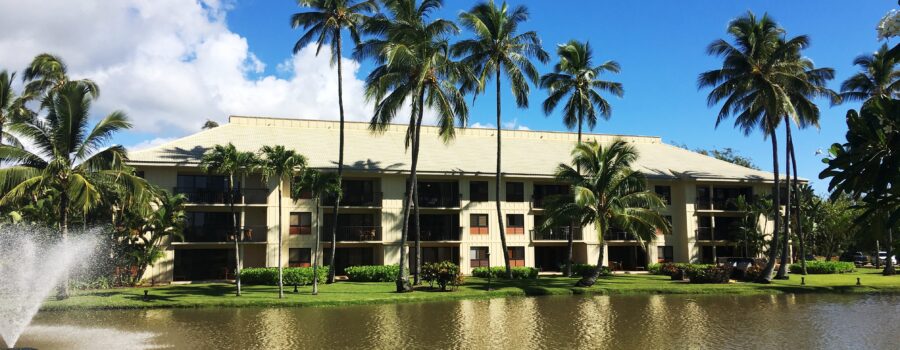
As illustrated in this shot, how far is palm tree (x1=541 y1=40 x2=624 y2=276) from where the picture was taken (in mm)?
39781

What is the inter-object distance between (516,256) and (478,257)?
2.69 meters

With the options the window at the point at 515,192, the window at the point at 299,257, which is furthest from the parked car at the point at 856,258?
the window at the point at 299,257

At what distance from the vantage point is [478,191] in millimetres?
42656

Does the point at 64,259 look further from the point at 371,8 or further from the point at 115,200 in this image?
the point at 371,8

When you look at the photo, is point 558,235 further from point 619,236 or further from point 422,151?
point 422,151

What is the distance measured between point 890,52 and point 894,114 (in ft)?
3.06

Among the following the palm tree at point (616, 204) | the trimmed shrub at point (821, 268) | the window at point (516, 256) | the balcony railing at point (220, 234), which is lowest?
the trimmed shrub at point (821, 268)

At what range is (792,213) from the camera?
48375 millimetres

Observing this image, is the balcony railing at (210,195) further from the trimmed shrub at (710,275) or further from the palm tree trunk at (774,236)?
the palm tree trunk at (774,236)

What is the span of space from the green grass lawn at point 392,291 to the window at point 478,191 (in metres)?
6.28

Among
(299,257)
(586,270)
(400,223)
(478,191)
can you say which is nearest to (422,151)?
(478,191)

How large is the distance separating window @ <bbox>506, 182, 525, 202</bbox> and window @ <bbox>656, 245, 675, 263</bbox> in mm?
11192

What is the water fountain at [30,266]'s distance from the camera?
897 inches

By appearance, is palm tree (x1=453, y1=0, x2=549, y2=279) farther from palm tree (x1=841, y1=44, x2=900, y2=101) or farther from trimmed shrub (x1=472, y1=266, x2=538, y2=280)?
palm tree (x1=841, y1=44, x2=900, y2=101)
